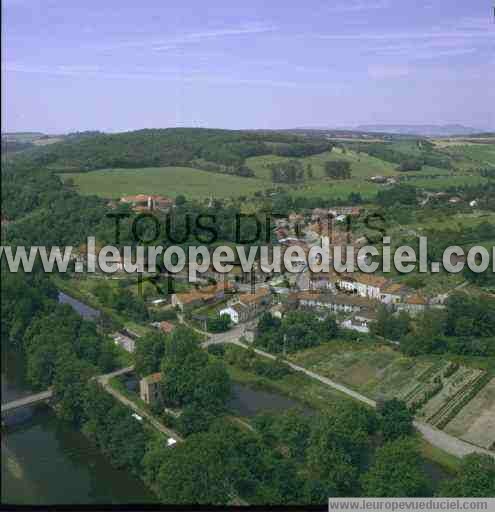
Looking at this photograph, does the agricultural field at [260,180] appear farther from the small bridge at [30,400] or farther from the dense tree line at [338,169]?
the small bridge at [30,400]

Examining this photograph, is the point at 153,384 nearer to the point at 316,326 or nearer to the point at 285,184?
→ the point at 316,326

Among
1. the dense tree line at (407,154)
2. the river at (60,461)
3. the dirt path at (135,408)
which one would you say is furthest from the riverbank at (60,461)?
the dense tree line at (407,154)

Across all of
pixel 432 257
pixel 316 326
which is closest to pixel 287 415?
pixel 316 326

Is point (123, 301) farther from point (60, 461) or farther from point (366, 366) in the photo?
point (60, 461)

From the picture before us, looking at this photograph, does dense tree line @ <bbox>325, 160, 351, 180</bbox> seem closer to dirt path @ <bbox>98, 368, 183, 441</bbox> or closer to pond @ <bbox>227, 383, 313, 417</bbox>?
pond @ <bbox>227, 383, 313, 417</bbox>

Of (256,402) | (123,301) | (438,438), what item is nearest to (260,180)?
(123,301)
